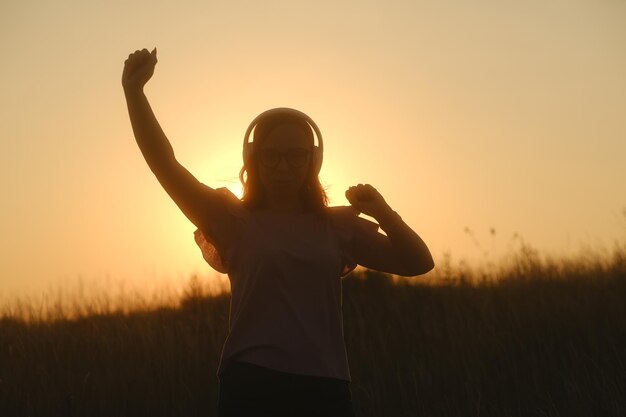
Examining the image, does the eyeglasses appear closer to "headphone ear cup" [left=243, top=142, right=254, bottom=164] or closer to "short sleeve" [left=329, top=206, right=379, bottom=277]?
"headphone ear cup" [left=243, top=142, right=254, bottom=164]

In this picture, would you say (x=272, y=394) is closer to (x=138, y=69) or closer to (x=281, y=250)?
(x=281, y=250)

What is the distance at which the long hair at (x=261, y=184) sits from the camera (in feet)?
9.78

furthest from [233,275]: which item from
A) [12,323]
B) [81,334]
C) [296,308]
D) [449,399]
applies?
[12,323]

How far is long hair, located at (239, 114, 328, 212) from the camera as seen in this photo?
2982 millimetres

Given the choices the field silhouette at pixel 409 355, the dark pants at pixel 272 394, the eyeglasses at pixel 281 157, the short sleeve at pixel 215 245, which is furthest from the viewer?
the field silhouette at pixel 409 355

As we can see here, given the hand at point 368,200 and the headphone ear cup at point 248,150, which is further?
the headphone ear cup at point 248,150

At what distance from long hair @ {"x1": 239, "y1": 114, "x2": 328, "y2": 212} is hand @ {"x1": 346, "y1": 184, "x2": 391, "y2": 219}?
15 centimetres

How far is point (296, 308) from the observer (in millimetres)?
2660

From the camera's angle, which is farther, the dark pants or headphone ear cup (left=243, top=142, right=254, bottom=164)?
headphone ear cup (left=243, top=142, right=254, bottom=164)

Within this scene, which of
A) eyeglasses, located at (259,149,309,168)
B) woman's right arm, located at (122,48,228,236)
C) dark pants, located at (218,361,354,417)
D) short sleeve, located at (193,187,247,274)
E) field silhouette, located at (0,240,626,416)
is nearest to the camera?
dark pants, located at (218,361,354,417)

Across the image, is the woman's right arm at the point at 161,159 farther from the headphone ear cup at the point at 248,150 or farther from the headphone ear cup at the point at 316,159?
the headphone ear cup at the point at 316,159

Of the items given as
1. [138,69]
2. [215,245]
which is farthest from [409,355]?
[138,69]

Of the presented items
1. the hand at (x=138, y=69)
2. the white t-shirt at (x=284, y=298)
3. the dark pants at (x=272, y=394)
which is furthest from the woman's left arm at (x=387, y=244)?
the hand at (x=138, y=69)

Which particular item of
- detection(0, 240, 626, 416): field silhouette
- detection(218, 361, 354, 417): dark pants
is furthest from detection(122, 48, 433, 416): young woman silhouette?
detection(0, 240, 626, 416): field silhouette
